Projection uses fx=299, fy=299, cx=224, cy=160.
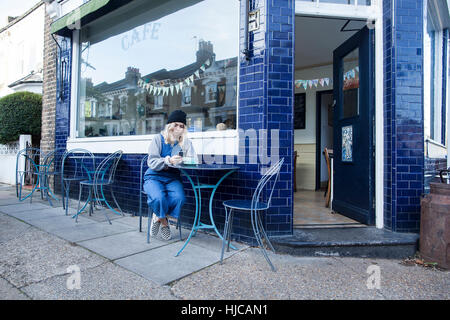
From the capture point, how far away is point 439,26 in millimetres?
5836

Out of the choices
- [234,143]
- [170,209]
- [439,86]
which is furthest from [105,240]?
[439,86]

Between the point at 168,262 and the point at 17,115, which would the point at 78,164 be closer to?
the point at 17,115

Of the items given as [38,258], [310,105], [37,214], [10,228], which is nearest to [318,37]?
[310,105]

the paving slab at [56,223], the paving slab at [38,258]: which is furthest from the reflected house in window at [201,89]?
the paving slab at [38,258]

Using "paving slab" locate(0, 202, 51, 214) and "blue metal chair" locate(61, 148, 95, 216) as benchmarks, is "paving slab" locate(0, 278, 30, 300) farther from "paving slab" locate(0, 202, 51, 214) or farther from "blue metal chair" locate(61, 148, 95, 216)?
"blue metal chair" locate(61, 148, 95, 216)

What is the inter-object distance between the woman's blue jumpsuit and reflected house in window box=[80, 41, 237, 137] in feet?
3.00

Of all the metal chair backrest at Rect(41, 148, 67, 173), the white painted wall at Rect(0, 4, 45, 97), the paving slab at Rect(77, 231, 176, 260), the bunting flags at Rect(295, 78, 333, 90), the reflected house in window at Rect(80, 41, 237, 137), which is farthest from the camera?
the white painted wall at Rect(0, 4, 45, 97)

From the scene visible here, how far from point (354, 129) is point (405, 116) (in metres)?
0.76

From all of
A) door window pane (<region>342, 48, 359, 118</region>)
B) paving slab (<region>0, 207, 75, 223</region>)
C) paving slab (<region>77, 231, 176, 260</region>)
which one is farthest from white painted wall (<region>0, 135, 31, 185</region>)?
door window pane (<region>342, 48, 359, 118</region>)

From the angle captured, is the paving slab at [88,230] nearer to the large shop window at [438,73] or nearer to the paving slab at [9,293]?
the paving slab at [9,293]

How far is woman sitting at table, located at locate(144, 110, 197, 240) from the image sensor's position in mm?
3341

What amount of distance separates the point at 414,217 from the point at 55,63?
7055 millimetres

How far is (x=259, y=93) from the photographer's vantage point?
132 inches
